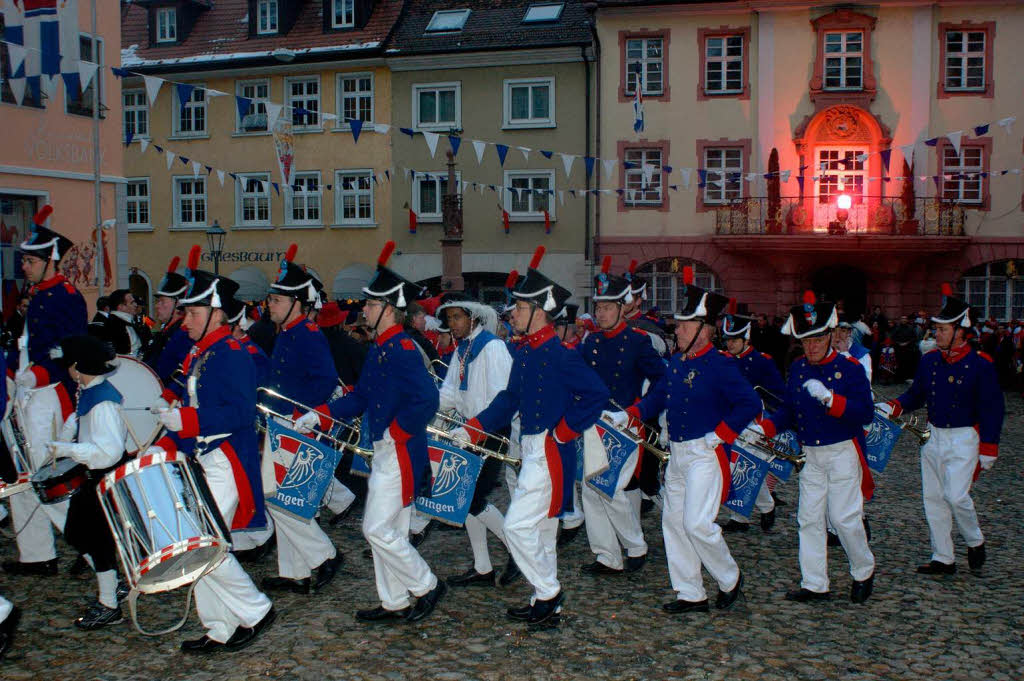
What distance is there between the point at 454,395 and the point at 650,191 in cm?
2161

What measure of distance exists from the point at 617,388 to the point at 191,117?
28100mm

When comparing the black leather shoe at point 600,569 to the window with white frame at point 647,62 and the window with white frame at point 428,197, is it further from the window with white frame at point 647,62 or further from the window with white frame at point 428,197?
the window with white frame at point 428,197

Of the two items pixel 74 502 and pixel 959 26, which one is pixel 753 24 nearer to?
pixel 959 26

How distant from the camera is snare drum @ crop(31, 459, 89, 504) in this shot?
5.98 metres

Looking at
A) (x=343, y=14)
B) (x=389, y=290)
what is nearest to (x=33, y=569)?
(x=389, y=290)

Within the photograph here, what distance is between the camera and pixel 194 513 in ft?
17.9

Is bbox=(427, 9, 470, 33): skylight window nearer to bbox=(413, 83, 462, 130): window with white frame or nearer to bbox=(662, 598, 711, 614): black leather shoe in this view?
bbox=(413, 83, 462, 130): window with white frame

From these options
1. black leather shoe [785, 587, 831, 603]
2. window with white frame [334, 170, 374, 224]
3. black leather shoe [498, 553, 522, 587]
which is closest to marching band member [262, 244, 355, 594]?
black leather shoe [498, 553, 522, 587]

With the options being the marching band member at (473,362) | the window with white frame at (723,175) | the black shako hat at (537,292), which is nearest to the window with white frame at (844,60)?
the window with white frame at (723,175)

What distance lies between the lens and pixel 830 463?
23.0 ft

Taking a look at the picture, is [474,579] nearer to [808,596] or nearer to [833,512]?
[808,596]

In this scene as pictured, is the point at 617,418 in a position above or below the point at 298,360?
below

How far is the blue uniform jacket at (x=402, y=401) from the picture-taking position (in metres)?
6.28

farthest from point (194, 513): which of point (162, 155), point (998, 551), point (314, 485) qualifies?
point (162, 155)
